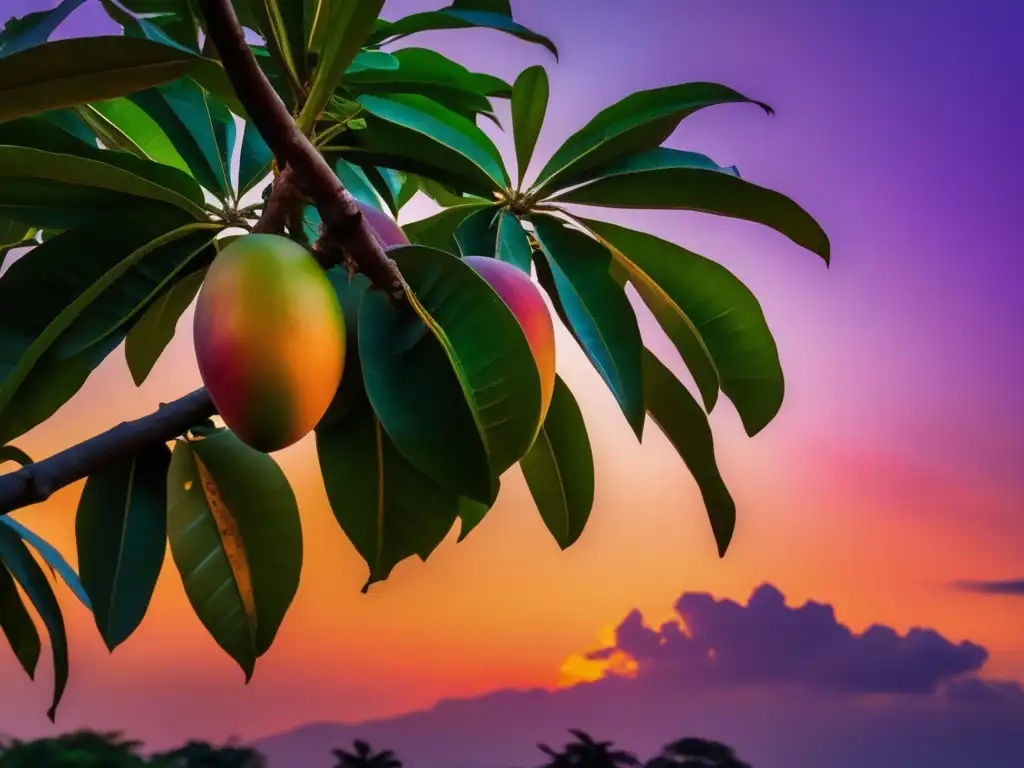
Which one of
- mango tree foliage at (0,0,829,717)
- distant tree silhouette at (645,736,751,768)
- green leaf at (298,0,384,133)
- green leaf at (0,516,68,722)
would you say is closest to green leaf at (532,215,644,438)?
mango tree foliage at (0,0,829,717)

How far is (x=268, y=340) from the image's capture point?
506mm

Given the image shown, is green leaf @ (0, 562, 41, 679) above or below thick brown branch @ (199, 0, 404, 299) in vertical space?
below

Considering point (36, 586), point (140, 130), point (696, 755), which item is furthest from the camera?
point (696, 755)

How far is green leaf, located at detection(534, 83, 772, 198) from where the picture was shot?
709 mm

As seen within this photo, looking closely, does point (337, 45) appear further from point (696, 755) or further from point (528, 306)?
point (696, 755)

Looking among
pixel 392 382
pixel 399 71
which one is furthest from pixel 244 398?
pixel 399 71

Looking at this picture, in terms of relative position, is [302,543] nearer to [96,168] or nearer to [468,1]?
[96,168]

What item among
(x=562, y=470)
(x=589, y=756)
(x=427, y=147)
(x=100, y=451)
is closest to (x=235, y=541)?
(x=100, y=451)

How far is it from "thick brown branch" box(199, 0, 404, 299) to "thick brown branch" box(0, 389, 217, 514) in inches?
9.3

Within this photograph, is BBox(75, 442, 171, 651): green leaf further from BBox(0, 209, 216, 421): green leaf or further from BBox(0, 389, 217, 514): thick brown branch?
Result: BBox(0, 209, 216, 421): green leaf

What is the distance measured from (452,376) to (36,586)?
2.81 ft

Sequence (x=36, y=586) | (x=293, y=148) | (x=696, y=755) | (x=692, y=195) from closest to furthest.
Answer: (x=293, y=148) < (x=692, y=195) < (x=36, y=586) < (x=696, y=755)

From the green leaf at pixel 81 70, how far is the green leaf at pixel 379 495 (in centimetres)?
26

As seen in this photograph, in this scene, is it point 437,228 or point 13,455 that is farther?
point 13,455
